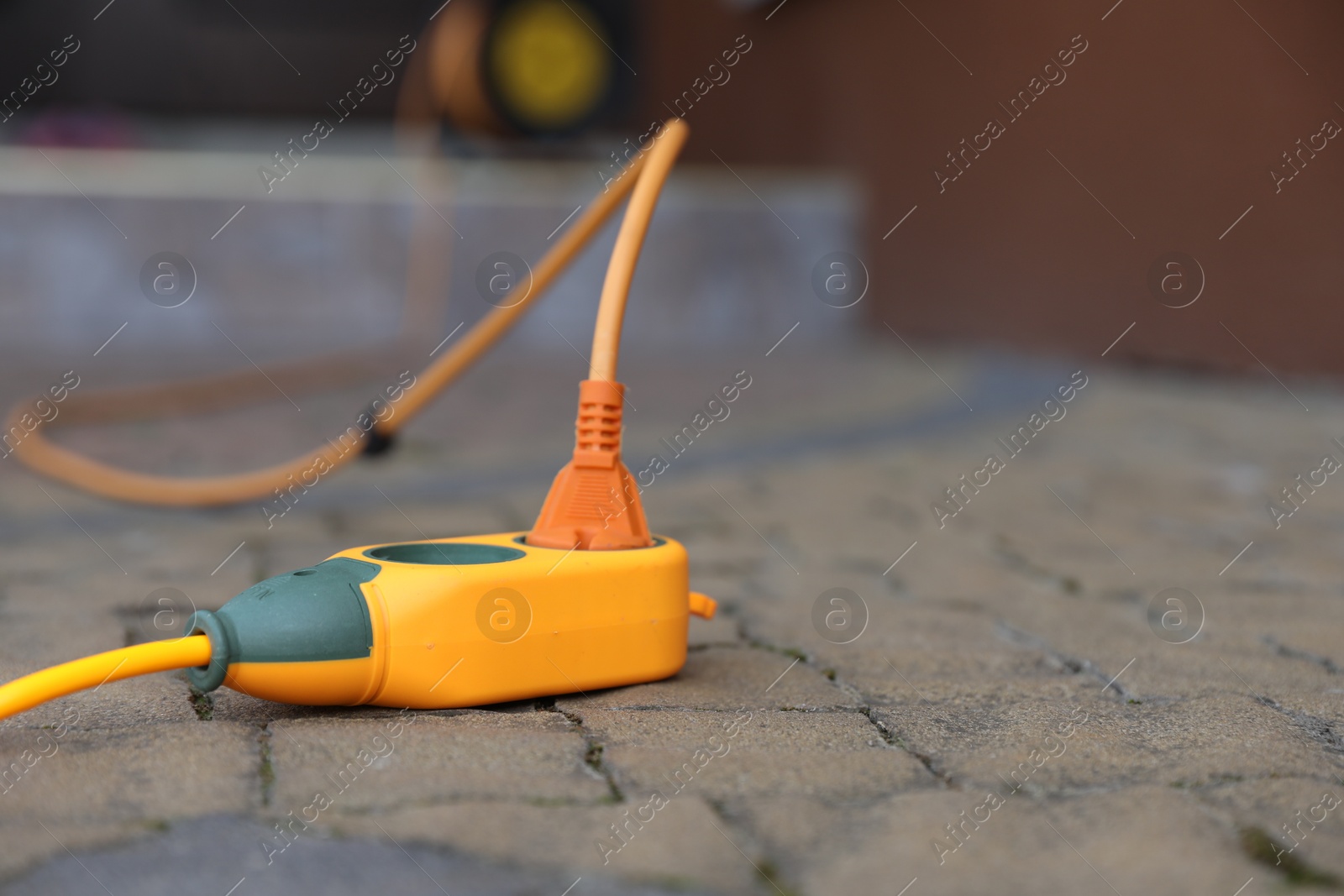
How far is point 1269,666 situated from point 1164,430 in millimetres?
1859

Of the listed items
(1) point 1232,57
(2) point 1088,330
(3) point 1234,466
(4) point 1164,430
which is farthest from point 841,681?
(2) point 1088,330

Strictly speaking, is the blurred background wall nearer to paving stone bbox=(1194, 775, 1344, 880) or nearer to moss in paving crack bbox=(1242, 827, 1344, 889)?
paving stone bbox=(1194, 775, 1344, 880)

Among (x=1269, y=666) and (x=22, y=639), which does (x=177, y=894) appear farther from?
(x=1269, y=666)

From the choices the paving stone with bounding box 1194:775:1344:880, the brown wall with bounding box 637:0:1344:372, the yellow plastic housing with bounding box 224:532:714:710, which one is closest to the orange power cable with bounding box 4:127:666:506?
the yellow plastic housing with bounding box 224:532:714:710

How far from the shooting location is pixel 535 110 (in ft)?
15.2

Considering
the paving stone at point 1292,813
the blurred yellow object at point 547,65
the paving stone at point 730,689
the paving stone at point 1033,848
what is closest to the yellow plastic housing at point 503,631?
the paving stone at point 730,689

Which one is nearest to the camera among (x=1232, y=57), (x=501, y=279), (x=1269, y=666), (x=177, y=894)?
(x=177, y=894)

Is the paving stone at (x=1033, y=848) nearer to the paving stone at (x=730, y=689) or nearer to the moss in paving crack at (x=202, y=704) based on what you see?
the paving stone at (x=730, y=689)

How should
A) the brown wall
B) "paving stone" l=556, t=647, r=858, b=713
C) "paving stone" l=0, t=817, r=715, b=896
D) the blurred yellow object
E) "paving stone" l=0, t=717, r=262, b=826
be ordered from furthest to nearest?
the blurred yellow object < the brown wall < "paving stone" l=556, t=647, r=858, b=713 < "paving stone" l=0, t=717, r=262, b=826 < "paving stone" l=0, t=817, r=715, b=896

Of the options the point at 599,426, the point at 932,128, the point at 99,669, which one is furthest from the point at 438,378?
the point at 932,128

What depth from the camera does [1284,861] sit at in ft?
2.88

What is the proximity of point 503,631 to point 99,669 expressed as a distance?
1.09ft

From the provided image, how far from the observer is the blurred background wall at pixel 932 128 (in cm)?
335

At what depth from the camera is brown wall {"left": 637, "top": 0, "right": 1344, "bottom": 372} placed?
326 cm
